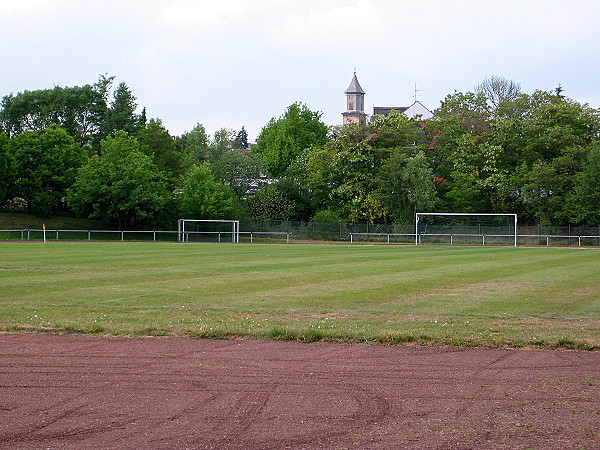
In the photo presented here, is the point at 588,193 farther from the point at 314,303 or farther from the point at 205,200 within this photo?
the point at 314,303

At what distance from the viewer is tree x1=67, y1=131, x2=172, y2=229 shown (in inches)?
2702

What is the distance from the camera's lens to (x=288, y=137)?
10300cm

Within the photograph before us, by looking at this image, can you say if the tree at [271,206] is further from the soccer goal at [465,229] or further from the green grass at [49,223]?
the soccer goal at [465,229]

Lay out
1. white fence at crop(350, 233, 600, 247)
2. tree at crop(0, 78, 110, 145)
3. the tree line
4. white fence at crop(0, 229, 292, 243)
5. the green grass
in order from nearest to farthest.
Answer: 1. white fence at crop(350, 233, 600, 247)
2. white fence at crop(0, 229, 292, 243)
3. the tree line
4. the green grass
5. tree at crop(0, 78, 110, 145)

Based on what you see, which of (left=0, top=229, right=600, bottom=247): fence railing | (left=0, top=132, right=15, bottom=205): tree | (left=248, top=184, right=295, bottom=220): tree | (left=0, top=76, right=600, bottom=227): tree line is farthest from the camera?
(left=248, top=184, right=295, bottom=220): tree

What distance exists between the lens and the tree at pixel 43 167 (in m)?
75.2

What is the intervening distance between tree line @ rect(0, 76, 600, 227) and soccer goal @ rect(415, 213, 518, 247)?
10.8ft

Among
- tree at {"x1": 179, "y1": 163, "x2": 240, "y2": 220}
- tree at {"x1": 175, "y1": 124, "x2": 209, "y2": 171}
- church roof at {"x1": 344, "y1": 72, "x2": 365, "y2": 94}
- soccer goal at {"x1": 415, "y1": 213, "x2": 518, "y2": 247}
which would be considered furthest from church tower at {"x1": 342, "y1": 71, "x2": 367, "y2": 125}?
soccer goal at {"x1": 415, "y1": 213, "x2": 518, "y2": 247}

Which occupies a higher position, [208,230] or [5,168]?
[5,168]

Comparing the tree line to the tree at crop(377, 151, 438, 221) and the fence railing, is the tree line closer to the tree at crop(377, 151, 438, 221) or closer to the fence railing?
the tree at crop(377, 151, 438, 221)

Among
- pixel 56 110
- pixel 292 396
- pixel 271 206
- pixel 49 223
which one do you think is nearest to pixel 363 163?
pixel 271 206

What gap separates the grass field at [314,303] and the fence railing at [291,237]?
3670cm

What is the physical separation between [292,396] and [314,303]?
8229 mm

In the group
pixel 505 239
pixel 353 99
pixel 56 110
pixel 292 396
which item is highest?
pixel 353 99
